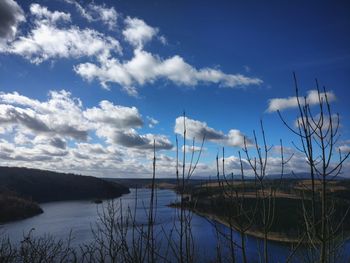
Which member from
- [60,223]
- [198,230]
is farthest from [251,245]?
[60,223]

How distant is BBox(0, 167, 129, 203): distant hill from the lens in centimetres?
13450

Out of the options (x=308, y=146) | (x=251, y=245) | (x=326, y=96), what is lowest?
(x=251, y=245)

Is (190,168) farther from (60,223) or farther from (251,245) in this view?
(60,223)

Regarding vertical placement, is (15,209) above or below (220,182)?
below

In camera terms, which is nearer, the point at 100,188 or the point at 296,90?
the point at 296,90

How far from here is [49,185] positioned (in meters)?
147

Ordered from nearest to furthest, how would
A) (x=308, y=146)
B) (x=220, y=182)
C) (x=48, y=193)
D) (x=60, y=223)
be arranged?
1. (x=308, y=146)
2. (x=220, y=182)
3. (x=60, y=223)
4. (x=48, y=193)

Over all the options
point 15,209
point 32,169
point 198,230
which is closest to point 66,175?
point 32,169

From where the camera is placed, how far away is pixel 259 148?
4488 millimetres

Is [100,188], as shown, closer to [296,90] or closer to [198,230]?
[198,230]

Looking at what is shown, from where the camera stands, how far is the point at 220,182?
429cm

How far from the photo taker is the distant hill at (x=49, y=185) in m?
134

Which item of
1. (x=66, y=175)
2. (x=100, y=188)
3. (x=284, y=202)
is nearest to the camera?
(x=284, y=202)

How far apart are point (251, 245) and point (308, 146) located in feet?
175
